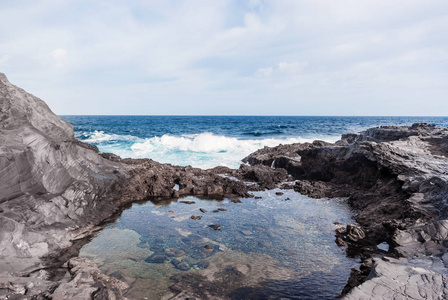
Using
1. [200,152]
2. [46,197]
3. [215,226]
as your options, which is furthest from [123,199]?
[200,152]

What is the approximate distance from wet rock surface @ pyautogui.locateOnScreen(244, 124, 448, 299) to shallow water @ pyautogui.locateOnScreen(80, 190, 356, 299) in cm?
81

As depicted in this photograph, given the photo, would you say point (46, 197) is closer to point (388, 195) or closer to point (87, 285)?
point (87, 285)

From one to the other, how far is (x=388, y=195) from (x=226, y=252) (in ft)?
23.9

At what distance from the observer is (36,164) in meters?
8.20

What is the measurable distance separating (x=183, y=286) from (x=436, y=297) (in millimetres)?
4737

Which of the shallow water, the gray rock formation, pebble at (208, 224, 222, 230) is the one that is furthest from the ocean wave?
pebble at (208, 224, 222, 230)

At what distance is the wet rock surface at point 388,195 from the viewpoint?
16.4ft

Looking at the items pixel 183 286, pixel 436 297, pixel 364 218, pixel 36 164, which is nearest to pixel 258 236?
pixel 183 286

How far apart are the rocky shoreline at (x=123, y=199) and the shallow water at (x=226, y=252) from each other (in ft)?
1.83

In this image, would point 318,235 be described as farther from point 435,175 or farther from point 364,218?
point 435,175

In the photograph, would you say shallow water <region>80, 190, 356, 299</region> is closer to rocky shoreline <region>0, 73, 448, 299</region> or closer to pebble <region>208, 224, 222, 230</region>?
pebble <region>208, 224, 222, 230</region>

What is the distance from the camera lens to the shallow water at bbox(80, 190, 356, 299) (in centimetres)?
609

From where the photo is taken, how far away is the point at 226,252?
25.6 feet

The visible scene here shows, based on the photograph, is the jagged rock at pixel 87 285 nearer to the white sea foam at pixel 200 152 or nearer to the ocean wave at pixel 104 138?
the white sea foam at pixel 200 152
